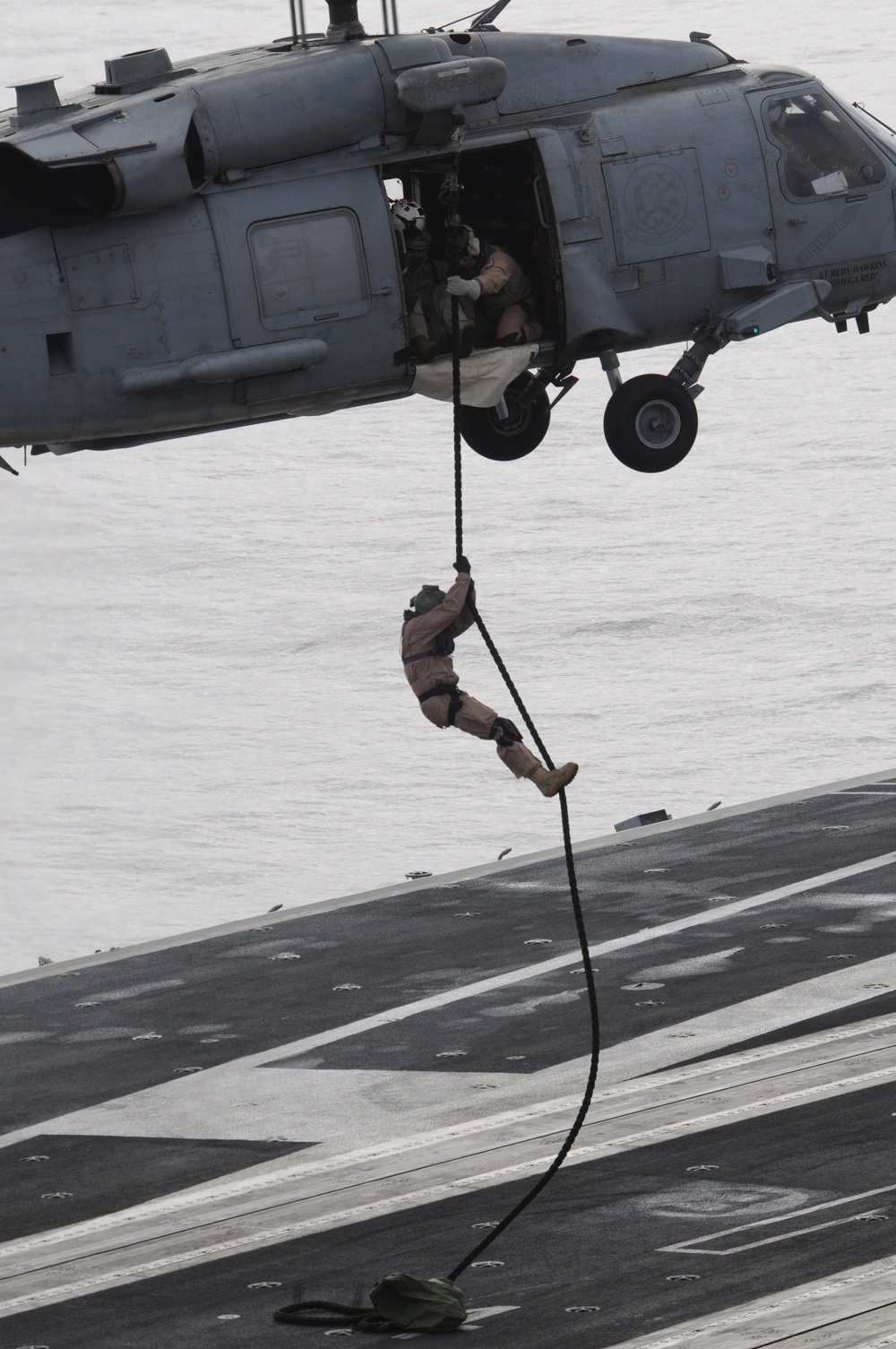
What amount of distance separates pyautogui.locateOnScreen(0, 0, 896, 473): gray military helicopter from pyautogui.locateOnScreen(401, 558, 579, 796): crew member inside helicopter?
1.70 meters

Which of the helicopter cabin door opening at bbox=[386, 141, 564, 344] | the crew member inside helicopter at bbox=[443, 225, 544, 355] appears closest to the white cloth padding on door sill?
the crew member inside helicopter at bbox=[443, 225, 544, 355]

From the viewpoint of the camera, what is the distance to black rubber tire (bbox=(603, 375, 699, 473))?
632 inches

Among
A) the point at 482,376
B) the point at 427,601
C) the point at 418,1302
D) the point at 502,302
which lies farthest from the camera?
the point at 427,601

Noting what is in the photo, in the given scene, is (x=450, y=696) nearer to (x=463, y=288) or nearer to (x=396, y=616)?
(x=463, y=288)

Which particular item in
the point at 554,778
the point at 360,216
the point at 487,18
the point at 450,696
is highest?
the point at 487,18

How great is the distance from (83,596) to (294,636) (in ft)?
29.5

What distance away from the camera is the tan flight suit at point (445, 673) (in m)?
16.2

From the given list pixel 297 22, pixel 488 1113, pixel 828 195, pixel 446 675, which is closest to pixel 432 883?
pixel 488 1113

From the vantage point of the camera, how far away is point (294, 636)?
66.6 meters

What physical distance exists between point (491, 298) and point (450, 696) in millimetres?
3532

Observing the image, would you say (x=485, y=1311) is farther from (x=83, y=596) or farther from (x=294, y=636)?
(x=83, y=596)

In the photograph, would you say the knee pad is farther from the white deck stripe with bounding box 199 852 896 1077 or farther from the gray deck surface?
the white deck stripe with bounding box 199 852 896 1077

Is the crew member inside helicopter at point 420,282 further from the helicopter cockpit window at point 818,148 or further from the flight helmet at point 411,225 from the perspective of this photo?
the helicopter cockpit window at point 818,148

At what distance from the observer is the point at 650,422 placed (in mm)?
16156
